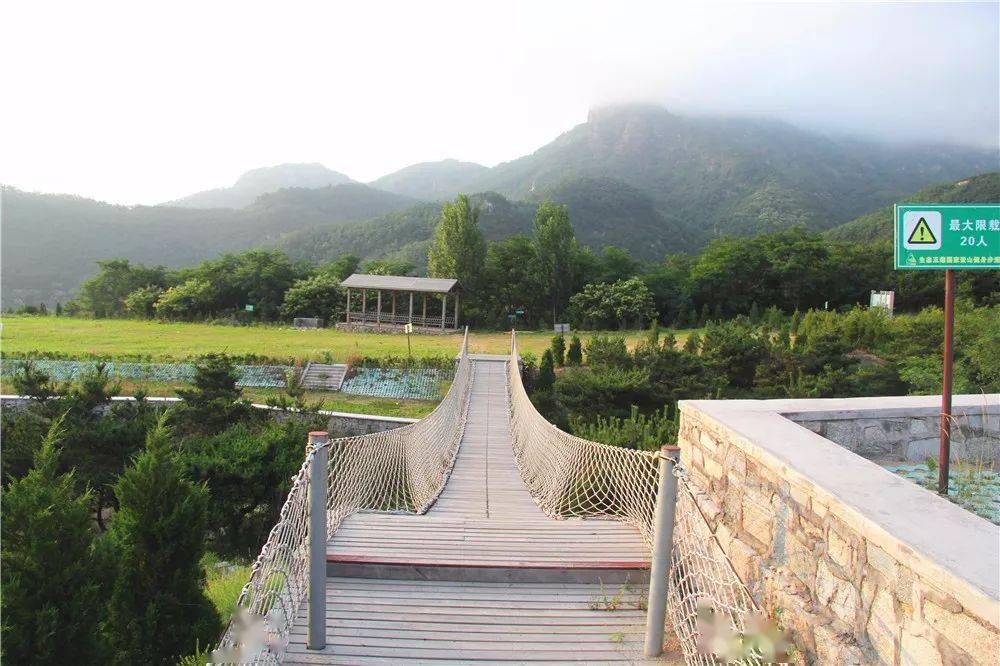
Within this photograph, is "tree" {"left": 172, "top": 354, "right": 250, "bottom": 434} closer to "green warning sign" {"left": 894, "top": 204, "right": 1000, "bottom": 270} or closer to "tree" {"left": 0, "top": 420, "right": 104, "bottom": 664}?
"tree" {"left": 0, "top": 420, "right": 104, "bottom": 664}

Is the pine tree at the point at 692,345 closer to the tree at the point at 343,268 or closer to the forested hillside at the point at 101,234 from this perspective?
the tree at the point at 343,268

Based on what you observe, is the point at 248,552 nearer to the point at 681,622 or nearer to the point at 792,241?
the point at 681,622

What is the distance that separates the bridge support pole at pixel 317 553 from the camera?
200 centimetres

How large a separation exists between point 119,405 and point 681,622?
11.4 meters

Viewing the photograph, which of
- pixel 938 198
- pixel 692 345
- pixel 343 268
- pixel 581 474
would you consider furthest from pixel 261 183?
pixel 581 474

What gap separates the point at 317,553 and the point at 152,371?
1397cm

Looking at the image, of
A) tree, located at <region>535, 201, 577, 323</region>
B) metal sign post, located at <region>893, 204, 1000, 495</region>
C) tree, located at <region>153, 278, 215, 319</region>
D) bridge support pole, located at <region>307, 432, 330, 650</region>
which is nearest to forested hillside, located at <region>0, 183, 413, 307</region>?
tree, located at <region>153, 278, 215, 319</region>

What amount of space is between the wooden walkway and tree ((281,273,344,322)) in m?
23.1

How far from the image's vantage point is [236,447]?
7984 mm

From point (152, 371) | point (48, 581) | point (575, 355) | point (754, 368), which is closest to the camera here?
point (48, 581)

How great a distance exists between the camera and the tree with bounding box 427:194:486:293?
26.7 m

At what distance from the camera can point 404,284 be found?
911 inches

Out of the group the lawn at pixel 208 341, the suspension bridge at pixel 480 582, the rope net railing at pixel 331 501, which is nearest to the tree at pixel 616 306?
the lawn at pixel 208 341

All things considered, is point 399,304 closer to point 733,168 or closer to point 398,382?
point 398,382
